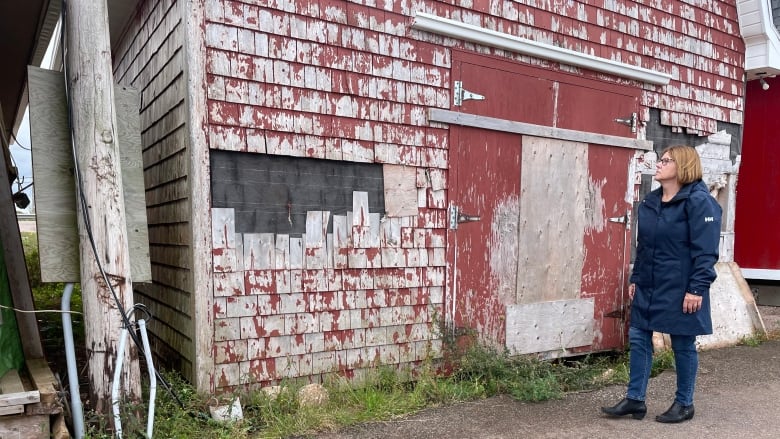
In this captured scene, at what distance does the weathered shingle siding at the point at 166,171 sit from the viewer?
3.86m

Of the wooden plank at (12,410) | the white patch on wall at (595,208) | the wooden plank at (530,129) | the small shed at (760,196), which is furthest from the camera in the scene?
the small shed at (760,196)

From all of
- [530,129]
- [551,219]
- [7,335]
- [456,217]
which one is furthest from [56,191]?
[551,219]

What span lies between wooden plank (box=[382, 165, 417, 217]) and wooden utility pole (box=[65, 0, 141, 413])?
1.89 metres

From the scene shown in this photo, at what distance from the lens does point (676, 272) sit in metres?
3.47

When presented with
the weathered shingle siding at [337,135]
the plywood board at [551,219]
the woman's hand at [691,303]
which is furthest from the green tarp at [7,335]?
the woman's hand at [691,303]

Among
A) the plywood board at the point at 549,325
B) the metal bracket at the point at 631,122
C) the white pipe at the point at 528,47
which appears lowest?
the plywood board at the point at 549,325

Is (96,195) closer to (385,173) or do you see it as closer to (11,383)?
(11,383)

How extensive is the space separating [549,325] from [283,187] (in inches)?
109

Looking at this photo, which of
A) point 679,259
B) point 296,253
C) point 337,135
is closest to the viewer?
point 679,259

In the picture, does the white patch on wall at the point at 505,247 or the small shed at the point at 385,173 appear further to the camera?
the white patch on wall at the point at 505,247

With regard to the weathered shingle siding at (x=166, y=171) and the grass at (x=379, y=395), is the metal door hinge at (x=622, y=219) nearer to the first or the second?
the grass at (x=379, y=395)

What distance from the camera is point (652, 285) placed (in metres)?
3.61

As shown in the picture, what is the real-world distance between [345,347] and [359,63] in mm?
2078

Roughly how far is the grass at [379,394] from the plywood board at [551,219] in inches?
26.7
